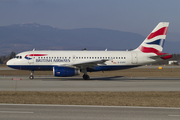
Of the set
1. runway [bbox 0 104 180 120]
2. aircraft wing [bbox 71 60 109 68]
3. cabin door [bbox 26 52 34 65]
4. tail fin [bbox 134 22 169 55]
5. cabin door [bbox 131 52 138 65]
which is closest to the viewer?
runway [bbox 0 104 180 120]

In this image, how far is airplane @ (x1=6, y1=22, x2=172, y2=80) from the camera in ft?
102

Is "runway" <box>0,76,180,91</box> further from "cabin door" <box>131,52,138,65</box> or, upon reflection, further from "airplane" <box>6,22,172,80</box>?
"cabin door" <box>131,52,138,65</box>

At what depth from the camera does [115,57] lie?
3238cm

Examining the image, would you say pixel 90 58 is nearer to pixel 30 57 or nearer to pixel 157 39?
pixel 30 57

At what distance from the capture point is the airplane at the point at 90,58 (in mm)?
30970

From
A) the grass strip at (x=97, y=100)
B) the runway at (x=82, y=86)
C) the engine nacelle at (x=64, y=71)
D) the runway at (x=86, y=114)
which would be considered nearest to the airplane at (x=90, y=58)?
the engine nacelle at (x=64, y=71)

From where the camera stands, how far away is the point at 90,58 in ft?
104

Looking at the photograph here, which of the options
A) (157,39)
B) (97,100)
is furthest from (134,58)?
(97,100)

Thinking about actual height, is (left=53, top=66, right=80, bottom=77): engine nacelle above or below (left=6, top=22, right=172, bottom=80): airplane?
below

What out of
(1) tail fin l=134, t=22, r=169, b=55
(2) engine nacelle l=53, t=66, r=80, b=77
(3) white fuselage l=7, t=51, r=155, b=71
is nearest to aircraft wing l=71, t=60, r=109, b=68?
(3) white fuselage l=7, t=51, r=155, b=71

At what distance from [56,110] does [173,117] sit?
5.15 meters

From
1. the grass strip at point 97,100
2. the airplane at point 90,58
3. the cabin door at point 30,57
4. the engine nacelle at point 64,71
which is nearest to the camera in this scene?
the grass strip at point 97,100

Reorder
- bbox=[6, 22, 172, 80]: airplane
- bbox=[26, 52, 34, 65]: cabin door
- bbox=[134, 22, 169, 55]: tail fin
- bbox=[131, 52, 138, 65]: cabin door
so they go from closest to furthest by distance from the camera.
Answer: bbox=[6, 22, 172, 80]: airplane < bbox=[26, 52, 34, 65]: cabin door < bbox=[131, 52, 138, 65]: cabin door < bbox=[134, 22, 169, 55]: tail fin

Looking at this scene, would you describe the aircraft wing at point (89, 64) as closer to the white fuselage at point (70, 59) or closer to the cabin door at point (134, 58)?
the white fuselage at point (70, 59)
